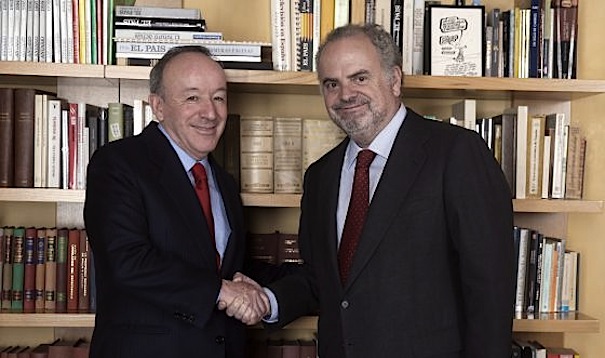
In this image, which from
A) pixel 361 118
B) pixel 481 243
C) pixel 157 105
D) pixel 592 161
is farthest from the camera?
pixel 592 161

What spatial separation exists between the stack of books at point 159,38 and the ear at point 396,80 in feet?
1.73

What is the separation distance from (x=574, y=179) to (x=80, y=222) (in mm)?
1739

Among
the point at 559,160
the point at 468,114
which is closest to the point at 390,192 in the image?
the point at 468,114

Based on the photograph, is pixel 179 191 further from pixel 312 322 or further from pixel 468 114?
pixel 468 114

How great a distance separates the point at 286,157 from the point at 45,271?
2.89 feet

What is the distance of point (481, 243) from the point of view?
6.57ft

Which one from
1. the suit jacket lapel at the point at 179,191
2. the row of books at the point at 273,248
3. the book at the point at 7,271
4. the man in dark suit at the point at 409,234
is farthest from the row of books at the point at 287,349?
the book at the point at 7,271

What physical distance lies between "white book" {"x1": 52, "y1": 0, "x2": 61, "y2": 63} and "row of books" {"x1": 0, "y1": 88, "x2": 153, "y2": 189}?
0.15 meters

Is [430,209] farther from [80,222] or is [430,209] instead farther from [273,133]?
[80,222]

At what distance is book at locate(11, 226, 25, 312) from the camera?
259cm

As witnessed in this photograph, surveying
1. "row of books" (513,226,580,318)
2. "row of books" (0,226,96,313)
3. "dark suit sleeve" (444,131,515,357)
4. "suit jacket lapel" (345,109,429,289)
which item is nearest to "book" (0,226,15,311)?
"row of books" (0,226,96,313)

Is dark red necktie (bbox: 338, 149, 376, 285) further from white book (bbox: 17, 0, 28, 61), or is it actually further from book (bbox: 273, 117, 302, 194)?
white book (bbox: 17, 0, 28, 61)

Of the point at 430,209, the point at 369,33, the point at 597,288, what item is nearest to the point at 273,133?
the point at 369,33

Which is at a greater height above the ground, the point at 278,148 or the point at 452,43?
the point at 452,43
